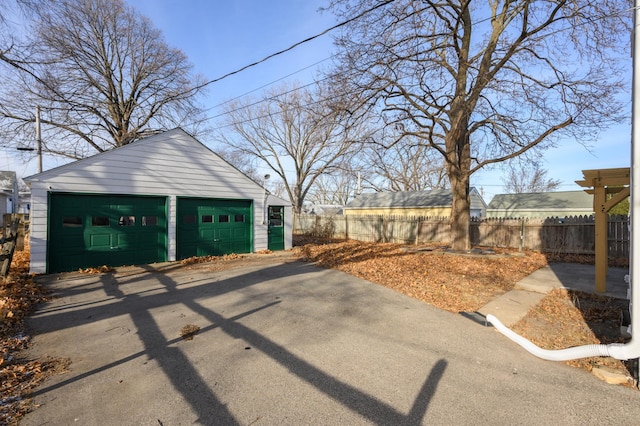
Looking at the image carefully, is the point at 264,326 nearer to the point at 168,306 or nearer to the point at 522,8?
the point at 168,306

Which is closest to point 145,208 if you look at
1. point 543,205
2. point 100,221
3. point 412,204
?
point 100,221

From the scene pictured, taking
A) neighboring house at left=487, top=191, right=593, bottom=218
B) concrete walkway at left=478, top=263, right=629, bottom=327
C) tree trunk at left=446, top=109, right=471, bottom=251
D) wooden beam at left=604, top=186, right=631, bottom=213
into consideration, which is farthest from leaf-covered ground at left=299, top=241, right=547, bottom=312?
neighboring house at left=487, top=191, right=593, bottom=218

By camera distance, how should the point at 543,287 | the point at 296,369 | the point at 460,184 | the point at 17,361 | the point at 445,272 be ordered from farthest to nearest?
the point at 460,184, the point at 445,272, the point at 543,287, the point at 17,361, the point at 296,369

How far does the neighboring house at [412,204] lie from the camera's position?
24.5 meters

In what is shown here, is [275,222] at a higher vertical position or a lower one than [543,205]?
lower

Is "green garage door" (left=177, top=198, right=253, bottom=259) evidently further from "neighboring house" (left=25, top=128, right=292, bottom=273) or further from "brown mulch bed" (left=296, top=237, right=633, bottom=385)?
"brown mulch bed" (left=296, top=237, right=633, bottom=385)

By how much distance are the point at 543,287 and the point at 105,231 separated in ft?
39.0

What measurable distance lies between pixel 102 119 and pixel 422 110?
22597mm

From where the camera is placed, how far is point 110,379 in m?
3.22

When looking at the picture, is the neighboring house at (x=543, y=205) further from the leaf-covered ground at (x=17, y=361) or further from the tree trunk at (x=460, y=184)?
the leaf-covered ground at (x=17, y=361)

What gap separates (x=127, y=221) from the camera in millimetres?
9836

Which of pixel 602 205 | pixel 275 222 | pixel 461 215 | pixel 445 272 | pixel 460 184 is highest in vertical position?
pixel 460 184

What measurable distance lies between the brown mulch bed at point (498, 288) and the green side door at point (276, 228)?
2147 millimetres

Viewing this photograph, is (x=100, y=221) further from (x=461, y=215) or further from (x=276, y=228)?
(x=461, y=215)
